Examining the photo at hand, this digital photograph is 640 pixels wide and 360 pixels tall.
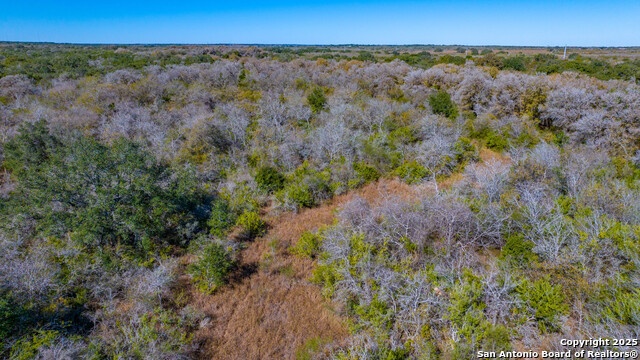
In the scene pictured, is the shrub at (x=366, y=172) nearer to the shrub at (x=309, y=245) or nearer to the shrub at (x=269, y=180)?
the shrub at (x=269, y=180)

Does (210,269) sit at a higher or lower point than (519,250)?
lower

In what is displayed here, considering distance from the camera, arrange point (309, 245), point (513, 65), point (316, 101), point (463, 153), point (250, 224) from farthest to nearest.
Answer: point (513, 65)
point (316, 101)
point (463, 153)
point (250, 224)
point (309, 245)

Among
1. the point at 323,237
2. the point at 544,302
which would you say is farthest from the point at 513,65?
the point at 323,237

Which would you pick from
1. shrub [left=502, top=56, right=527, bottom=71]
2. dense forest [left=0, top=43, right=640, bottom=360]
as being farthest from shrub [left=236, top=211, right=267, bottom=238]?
shrub [left=502, top=56, right=527, bottom=71]

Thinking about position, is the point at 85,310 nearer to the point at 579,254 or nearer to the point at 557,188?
the point at 579,254

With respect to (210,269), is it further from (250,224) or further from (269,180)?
(269,180)

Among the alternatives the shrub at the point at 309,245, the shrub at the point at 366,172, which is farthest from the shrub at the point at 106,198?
the shrub at the point at 366,172

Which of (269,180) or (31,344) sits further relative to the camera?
(269,180)
